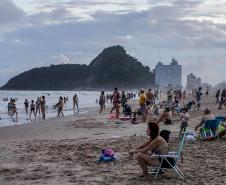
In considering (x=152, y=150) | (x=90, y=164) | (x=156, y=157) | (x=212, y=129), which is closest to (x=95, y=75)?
(x=212, y=129)

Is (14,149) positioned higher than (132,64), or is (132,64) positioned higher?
(132,64)

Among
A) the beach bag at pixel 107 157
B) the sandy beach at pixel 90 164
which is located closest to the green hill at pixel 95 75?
the sandy beach at pixel 90 164

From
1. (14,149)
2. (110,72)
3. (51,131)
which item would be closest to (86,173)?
(14,149)

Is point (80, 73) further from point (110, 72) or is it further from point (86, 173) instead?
point (86, 173)

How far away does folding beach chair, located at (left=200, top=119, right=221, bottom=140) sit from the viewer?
43.9ft

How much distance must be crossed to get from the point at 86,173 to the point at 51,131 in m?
10.1

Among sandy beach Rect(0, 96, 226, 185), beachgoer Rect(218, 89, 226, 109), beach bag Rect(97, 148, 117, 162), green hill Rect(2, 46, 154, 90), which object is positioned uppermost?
green hill Rect(2, 46, 154, 90)

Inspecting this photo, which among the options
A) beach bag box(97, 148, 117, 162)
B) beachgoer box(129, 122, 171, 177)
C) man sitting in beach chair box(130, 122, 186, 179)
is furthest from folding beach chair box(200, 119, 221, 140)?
beachgoer box(129, 122, 171, 177)

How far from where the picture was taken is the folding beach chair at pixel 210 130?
1338 centimetres

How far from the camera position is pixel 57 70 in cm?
19062

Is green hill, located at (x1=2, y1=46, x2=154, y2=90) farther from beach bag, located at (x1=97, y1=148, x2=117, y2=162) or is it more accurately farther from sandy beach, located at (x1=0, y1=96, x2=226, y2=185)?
beach bag, located at (x1=97, y1=148, x2=117, y2=162)

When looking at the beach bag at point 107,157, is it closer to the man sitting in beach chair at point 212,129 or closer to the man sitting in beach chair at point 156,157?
the man sitting in beach chair at point 156,157

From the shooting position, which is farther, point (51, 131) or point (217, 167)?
point (51, 131)

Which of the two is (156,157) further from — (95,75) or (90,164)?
(95,75)
